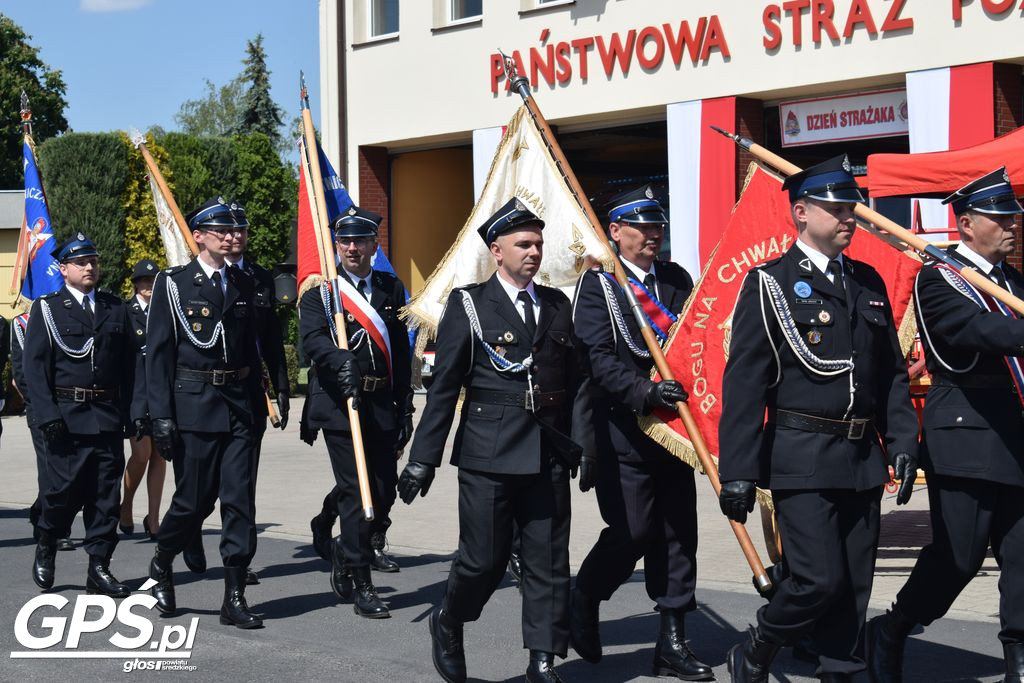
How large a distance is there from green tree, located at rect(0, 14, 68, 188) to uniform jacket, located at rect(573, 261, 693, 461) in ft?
157

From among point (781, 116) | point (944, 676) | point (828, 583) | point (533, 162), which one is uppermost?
point (781, 116)

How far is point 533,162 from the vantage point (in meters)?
8.25

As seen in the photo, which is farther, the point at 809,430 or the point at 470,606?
the point at 470,606

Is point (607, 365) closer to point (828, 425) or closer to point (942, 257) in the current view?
point (828, 425)

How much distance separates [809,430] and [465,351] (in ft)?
5.00

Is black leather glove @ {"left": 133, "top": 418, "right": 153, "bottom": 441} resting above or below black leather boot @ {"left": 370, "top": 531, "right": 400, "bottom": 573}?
above

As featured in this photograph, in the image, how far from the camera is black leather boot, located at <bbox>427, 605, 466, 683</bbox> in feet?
20.5

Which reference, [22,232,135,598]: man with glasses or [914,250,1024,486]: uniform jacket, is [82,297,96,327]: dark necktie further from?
[914,250,1024,486]: uniform jacket

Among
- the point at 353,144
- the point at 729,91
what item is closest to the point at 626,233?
the point at 729,91

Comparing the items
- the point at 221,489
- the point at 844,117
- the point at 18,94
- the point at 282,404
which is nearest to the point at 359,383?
the point at 221,489

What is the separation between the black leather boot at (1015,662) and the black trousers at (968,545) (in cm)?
3

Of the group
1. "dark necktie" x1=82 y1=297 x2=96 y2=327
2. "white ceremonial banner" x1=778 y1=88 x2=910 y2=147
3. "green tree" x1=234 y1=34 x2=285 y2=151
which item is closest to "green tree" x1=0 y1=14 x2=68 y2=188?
"green tree" x1=234 y1=34 x2=285 y2=151

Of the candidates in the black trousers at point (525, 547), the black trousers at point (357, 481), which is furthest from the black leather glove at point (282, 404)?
the black trousers at point (525, 547)

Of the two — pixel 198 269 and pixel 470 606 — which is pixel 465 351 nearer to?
pixel 470 606
